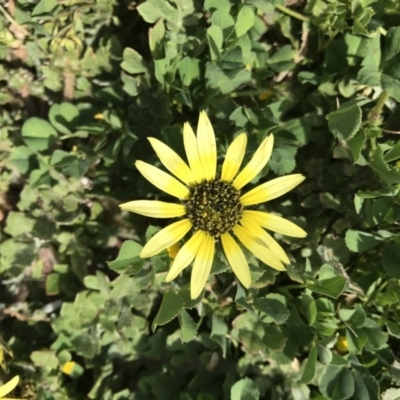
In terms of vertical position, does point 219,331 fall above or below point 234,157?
below

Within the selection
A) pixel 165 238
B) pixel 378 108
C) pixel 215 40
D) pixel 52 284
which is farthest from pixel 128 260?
pixel 378 108

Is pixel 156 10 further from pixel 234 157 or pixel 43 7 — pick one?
pixel 234 157

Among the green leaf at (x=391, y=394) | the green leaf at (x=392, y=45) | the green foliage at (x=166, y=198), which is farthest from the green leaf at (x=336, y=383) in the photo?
the green leaf at (x=392, y=45)

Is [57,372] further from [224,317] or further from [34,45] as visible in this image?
[34,45]

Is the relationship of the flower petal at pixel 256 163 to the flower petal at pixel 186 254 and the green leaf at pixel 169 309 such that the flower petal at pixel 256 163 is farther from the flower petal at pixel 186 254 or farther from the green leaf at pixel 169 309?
the green leaf at pixel 169 309

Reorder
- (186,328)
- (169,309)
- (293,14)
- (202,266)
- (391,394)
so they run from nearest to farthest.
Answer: (202,266)
(169,309)
(186,328)
(391,394)
(293,14)

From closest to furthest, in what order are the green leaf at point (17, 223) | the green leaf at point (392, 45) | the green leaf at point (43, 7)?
the green leaf at point (392, 45), the green leaf at point (43, 7), the green leaf at point (17, 223)
